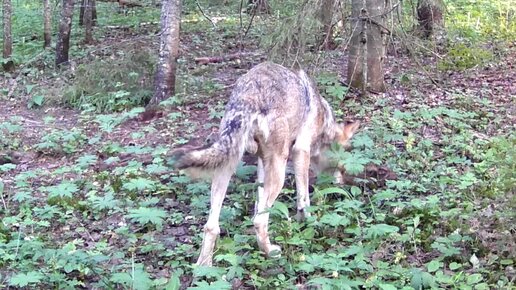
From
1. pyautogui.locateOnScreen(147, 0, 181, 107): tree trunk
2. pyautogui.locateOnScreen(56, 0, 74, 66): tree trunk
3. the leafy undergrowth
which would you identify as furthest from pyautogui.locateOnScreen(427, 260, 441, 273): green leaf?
pyautogui.locateOnScreen(56, 0, 74, 66): tree trunk

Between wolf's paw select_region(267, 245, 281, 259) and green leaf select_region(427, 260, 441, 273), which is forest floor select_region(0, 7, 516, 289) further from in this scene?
green leaf select_region(427, 260, 441, 273)

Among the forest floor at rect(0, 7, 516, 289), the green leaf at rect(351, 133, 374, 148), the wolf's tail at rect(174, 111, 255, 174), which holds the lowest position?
the forest floor at rect(0, 7, 516, 289)

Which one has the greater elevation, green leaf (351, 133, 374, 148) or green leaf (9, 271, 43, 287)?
green leaf (351, 133, 374, 148)

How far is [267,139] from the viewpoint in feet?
18.3

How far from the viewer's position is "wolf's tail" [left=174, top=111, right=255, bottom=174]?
4699mm

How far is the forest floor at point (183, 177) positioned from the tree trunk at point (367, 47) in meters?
0.30

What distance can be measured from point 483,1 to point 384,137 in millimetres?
12698

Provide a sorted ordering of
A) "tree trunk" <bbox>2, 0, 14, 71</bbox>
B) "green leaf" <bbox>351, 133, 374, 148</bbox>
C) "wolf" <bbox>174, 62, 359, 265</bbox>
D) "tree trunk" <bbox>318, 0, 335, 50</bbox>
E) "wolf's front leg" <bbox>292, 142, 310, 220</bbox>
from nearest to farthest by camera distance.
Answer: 1. "wolf" <bbox>174, 62, 359, 265</bbox>
2. "wolf's front leg" <bbox>292, 142, 310, 220</bbox>
3. "green leaf" <bbox>351, 133, 374, 148</bbox>
4. "tree trunk" <bbox>318, 0, 335, 50</bbox>
5. "tree trunk" <bbox>2, 0, 14, 71</bbox>

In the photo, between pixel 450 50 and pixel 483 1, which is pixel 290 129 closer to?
pixel 450 50

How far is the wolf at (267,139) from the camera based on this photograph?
5.15m

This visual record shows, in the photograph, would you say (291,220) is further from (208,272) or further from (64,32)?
(64,32)

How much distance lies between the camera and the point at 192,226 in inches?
242

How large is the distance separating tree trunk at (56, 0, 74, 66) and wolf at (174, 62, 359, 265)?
8909 mm

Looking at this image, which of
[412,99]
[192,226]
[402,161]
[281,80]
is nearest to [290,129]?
[281,80]
